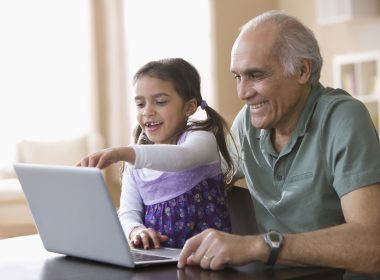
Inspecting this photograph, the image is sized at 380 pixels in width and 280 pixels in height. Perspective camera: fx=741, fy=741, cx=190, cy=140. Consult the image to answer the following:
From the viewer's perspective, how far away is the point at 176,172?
1.99 m

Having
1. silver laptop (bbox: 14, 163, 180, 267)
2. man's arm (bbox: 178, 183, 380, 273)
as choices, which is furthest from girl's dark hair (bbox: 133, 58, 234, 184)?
man's arm (bbox: 178, 183, 380, 273)

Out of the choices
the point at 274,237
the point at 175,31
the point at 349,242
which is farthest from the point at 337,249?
the point at 175,31

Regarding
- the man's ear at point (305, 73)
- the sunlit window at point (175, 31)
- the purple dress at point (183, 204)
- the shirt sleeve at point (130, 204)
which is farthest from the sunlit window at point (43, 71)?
the man's ear at point (305, 73)

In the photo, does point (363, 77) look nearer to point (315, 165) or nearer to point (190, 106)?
point (190, 106)

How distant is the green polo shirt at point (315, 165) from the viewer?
1.72m

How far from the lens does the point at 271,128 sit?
2.03m

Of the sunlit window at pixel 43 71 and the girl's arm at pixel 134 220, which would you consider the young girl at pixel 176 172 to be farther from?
the sunlit window at pixel 43 71

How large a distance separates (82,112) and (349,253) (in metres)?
5.81

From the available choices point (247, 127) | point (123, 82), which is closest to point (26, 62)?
point (123, 82)

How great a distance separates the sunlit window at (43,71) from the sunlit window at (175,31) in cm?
52

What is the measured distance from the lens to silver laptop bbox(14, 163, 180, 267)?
1.49m

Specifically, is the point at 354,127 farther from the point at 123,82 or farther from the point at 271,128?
the point at 123,82

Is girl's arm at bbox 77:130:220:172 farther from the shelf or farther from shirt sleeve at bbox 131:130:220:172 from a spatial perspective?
the shelf

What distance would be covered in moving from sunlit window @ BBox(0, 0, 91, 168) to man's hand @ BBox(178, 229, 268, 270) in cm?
512
